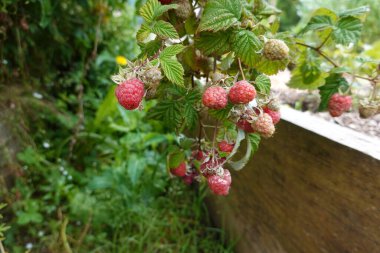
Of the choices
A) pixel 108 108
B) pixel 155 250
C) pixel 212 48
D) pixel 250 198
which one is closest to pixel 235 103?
pixel 212 48

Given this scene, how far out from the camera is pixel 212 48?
0.65 m

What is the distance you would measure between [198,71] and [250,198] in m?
0.56

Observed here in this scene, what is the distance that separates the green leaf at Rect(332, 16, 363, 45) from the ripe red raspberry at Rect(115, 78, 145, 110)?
1.79 feet

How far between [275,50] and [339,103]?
→ 337 millimetres

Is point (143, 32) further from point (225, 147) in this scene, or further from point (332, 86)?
point (332, 86)

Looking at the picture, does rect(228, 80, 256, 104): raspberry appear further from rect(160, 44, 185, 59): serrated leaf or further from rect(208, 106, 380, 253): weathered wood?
rect(208, 106, 380, 253): weathered wood

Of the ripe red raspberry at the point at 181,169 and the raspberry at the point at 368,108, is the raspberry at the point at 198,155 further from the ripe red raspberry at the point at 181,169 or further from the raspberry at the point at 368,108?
the raspberry at the point at 368,108

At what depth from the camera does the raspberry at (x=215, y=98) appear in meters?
0.56

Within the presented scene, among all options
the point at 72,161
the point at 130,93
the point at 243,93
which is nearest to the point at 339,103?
the point at 243,93

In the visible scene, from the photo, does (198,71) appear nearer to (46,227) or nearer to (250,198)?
(250,198)

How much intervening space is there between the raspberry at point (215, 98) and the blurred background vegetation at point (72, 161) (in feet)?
2.81

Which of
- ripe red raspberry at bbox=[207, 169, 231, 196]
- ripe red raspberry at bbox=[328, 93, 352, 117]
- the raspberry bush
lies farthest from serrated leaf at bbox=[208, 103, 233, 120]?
ripe red raspberry at bbox=[328, 93, 352, 117]

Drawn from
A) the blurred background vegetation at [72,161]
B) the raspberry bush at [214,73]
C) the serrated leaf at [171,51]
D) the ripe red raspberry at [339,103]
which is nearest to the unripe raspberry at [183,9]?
the raspberry bush at [214,73]

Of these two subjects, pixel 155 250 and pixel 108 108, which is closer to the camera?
pixel 155 250
